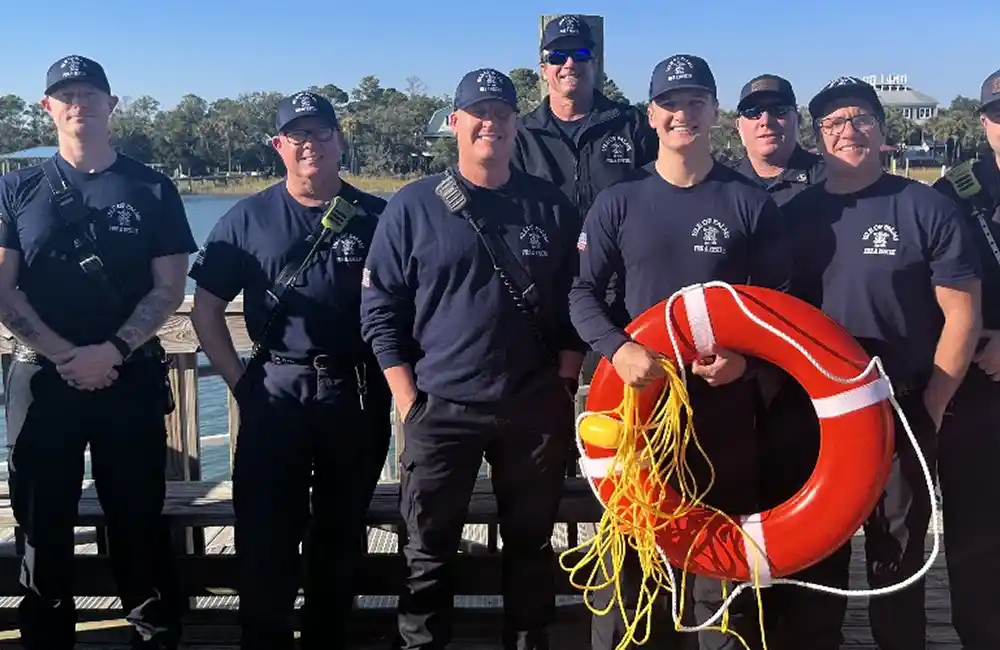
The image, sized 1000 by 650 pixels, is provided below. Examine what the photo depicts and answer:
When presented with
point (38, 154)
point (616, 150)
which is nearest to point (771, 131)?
point (616, 150)

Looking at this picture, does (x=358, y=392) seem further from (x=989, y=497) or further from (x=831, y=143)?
(x=989, y=497)

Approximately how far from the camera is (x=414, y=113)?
44.8 meters

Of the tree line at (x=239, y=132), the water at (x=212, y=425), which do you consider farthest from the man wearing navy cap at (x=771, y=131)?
the tree line at (x=239, y=132)

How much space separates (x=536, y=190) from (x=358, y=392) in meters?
0.75

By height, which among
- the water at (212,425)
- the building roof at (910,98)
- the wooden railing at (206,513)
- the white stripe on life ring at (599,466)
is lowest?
the water at (212,425)

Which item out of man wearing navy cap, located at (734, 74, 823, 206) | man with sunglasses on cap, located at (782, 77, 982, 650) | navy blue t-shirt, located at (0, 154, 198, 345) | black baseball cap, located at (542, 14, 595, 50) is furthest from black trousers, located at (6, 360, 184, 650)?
man wearing navy cap, located at (734, 74, 823, 206)

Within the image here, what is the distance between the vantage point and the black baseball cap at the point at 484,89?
2.47 meters

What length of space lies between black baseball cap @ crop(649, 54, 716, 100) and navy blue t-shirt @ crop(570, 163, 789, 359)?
212 millimetres

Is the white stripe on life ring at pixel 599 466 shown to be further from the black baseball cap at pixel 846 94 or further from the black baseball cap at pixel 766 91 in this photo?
the black baseball cap at pixel 766 91

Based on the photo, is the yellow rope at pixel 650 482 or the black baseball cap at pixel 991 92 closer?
the yellow rope at pixel 650 482

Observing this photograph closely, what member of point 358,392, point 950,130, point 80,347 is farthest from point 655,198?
point 950,130

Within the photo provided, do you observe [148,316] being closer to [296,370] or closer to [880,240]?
[296,370]

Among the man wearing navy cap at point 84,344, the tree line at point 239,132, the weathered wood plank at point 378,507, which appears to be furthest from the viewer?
the tree line at point 239,132

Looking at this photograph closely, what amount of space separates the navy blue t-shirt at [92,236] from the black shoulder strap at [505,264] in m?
0.86
